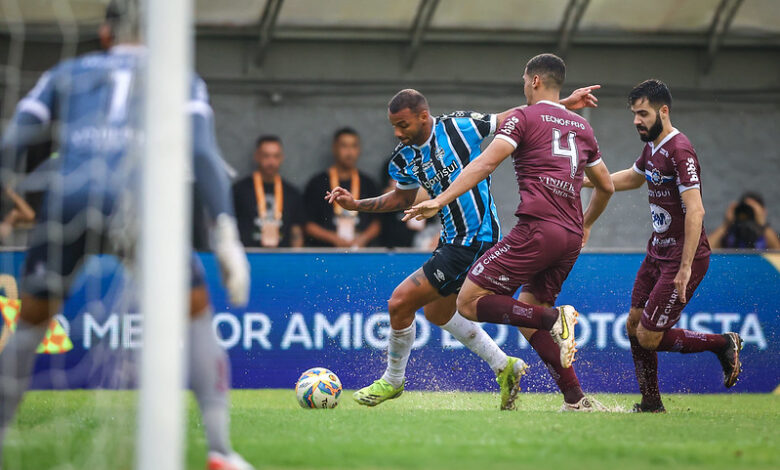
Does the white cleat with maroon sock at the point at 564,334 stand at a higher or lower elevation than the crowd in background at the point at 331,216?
lower

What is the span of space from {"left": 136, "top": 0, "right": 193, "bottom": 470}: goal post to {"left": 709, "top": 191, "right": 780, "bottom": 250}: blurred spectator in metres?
9.32

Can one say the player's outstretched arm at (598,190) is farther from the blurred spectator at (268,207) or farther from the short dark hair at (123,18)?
the blurred spectator at (268,207)

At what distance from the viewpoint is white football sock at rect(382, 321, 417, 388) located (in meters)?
7.50

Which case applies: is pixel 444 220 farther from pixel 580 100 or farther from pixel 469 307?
pixel 580 100

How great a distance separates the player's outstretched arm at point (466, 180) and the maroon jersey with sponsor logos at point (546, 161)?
0.46 ft

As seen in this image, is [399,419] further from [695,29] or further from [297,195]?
[695,29]

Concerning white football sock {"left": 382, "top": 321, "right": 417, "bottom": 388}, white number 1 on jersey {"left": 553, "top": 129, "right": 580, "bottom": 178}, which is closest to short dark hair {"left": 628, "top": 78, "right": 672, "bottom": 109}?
white number 1 on jersey {"left": 553, "top": 129, "right": 580, "bottom": 178}

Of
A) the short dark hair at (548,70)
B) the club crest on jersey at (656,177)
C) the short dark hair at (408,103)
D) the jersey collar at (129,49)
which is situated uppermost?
the short dark hair at (548,70)

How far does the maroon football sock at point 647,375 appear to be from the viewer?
24.5 feet

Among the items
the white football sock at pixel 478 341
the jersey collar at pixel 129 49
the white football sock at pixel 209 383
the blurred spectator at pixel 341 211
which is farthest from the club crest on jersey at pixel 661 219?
the blurred spectator at pixel 341 211

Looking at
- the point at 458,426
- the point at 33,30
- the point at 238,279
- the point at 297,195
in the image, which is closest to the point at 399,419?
the point at 458,426

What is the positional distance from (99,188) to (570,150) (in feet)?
11.4

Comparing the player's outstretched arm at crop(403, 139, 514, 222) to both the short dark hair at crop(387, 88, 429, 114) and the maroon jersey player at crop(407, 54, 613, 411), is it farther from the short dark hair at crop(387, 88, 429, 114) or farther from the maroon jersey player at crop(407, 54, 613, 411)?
the short dark hair at crop(387, 88, 429, 114)

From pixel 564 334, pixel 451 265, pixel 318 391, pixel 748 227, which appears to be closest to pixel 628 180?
pixel 451 265
